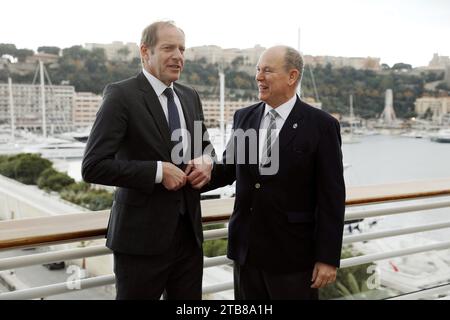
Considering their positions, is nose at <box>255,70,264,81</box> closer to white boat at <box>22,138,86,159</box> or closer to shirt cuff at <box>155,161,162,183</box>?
shirt cuff at <box>155,161,162,183</box>

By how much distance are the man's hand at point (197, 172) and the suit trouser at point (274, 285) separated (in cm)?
36

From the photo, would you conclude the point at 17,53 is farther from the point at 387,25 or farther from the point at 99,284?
the point at 387,25

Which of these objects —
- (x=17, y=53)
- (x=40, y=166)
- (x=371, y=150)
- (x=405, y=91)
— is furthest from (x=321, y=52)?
(x=40, y=166)

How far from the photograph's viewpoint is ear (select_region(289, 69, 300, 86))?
134cm

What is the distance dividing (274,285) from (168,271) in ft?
1.16

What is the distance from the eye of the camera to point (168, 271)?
130 cm

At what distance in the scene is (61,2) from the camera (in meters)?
3.46

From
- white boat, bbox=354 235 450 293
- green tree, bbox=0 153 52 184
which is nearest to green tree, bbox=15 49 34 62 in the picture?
white boat, bbox=354 235 450 293

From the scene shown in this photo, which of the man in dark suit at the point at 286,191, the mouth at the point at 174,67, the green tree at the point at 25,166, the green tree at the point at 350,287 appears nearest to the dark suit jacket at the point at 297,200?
the man in dark suit at the point at 286,191

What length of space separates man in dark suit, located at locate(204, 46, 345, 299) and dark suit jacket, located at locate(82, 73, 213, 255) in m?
0.26

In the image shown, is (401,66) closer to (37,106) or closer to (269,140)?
(269,140)

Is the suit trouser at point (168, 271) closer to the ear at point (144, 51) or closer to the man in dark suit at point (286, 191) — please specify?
the man in dark suit at point (286, 191)

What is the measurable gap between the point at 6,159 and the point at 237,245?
22.2ft

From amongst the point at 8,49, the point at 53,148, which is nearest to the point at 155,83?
the point at 8,49
